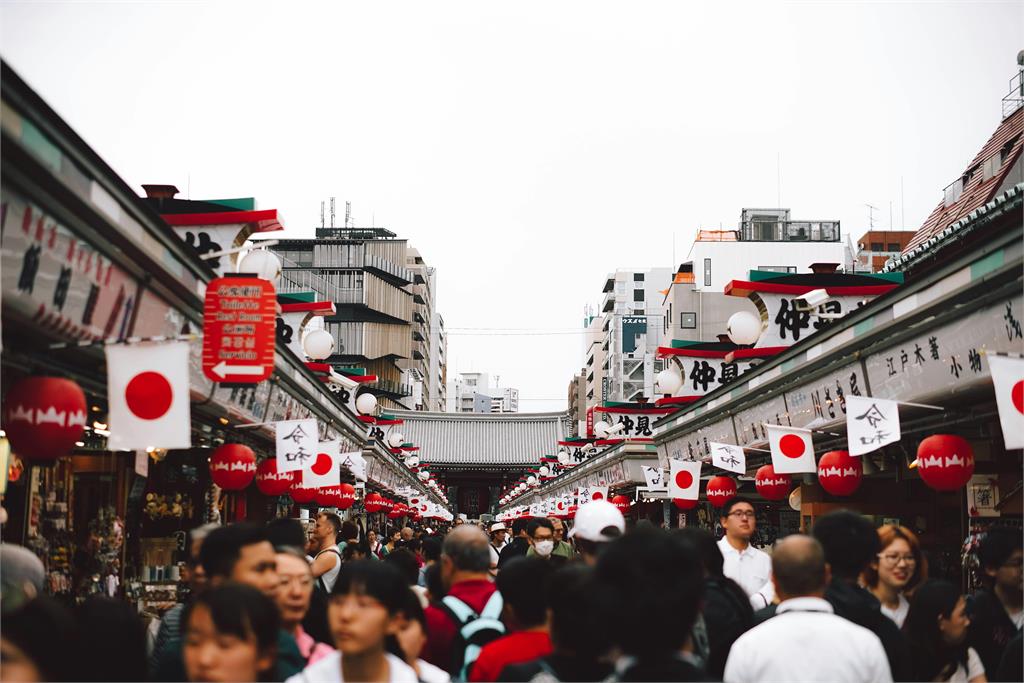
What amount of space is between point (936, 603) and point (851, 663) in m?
1.62

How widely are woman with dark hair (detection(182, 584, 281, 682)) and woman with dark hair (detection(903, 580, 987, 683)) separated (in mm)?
3542

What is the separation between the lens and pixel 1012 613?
668cm

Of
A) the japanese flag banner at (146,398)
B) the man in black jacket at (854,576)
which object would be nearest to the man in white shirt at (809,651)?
the man in black jacket at (854,576)

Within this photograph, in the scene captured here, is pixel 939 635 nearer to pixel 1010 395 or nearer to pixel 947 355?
pixel 1010 395

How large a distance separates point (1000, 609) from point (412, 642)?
12.8 feet

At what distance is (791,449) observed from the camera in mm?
13352

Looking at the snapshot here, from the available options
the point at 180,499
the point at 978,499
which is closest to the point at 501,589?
the point at 978,499

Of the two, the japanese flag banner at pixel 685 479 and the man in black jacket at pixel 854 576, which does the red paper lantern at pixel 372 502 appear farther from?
the man in black jacket at pixel 854 576

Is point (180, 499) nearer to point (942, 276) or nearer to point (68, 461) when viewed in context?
point (68, 461)

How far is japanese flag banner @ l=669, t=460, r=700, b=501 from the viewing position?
60.0 ft

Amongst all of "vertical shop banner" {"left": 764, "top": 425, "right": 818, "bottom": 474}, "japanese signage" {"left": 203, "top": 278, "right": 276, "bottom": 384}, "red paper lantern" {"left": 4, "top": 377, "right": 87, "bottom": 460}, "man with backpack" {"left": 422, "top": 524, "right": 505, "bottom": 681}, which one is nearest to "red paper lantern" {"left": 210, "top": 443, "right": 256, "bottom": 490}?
"japanese signage" {"left": 203, "top": 278, "right": 276, "bottom": 384}

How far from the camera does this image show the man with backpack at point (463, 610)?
19.3 feet

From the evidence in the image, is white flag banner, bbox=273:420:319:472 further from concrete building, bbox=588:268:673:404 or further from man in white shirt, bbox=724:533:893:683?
concrete building, bbox=588:268:673:404

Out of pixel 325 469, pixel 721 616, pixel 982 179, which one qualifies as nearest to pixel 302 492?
pixel 325 469
